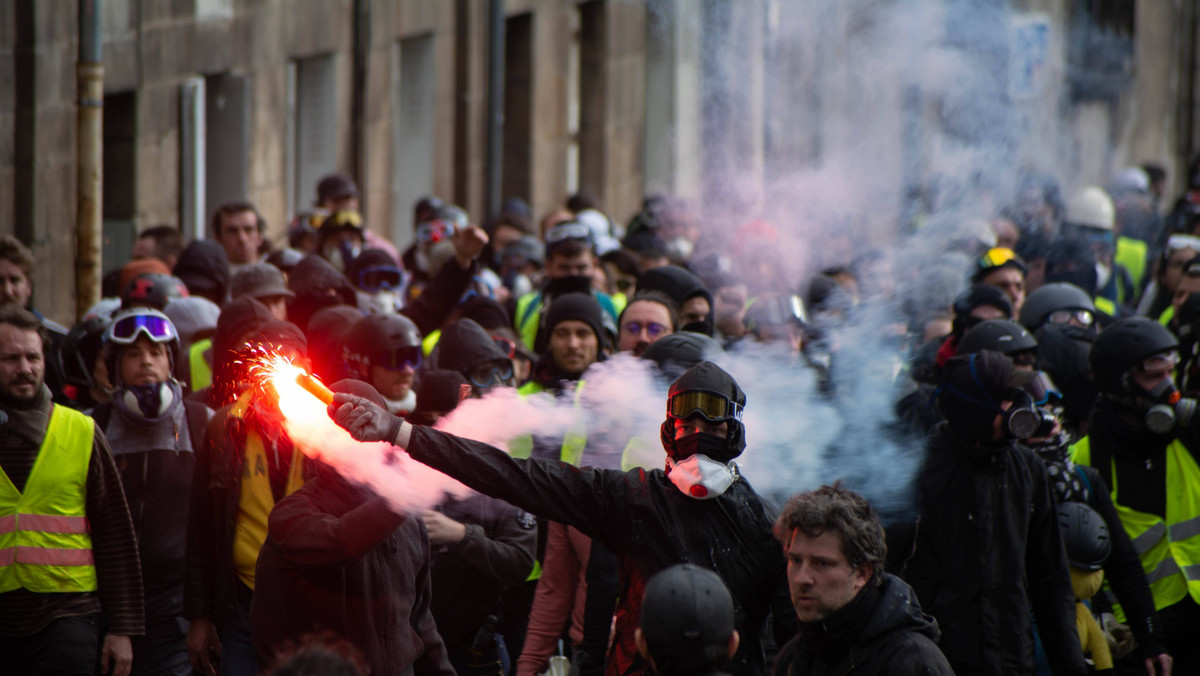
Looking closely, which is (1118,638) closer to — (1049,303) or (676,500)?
(1049,303)

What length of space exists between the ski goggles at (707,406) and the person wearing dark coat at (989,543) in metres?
1.69

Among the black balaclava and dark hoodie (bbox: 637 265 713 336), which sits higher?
dark hoodie (bbox: 637 265 713 336)

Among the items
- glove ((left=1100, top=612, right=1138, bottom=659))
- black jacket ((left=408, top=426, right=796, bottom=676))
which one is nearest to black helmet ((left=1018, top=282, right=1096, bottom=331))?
glove ((left=1100, top=612, right=1138, bottom=659))

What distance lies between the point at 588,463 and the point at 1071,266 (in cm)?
531

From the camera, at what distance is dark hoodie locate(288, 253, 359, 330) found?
27.6ft

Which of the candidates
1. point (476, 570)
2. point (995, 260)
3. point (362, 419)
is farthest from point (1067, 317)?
point (362, 419)

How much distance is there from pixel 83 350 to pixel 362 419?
2.97m

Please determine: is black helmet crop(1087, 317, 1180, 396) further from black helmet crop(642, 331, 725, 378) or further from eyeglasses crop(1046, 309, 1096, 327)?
black helmet crop(642, 331, 725, 378)

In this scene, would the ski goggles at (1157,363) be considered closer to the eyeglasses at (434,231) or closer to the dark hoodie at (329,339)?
the dark hoodie at (329,339)

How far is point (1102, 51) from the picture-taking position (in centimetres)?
3203

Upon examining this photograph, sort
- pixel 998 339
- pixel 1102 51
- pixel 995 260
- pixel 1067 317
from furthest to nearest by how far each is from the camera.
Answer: pixel 1102 51
pixel 995 260
pixel 1067 317
pixel 998 339

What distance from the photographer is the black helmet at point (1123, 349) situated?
23.5 feet

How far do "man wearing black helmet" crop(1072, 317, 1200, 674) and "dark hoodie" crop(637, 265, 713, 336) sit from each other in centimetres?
194

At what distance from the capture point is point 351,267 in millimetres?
9719
